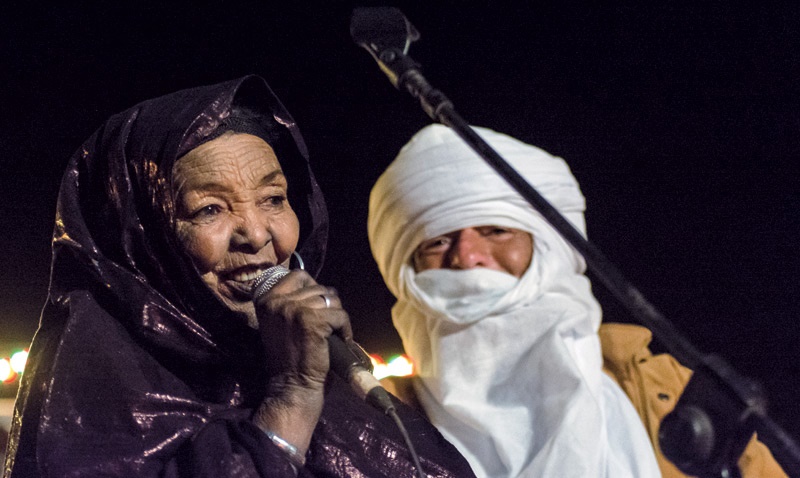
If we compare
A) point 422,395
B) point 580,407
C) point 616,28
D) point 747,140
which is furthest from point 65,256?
point 747,140

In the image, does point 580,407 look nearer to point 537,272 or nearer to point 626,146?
point 537,272

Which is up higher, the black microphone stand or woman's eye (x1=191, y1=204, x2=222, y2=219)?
woman's eye (x1=191, y1=204, x2=222, y2=219)

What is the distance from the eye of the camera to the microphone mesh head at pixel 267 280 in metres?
1.96

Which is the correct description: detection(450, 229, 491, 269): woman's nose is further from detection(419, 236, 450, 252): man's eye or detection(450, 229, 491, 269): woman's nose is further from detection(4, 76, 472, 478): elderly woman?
detection(4, 76, 472, 478): elderly woman

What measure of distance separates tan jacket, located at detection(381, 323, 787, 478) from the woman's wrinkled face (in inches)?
16.8

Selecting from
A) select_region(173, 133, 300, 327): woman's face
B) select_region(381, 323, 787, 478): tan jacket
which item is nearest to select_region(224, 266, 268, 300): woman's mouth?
select_region(173, 133, 300, 327): woman's face

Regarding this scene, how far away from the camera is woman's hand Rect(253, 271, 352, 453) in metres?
1.83

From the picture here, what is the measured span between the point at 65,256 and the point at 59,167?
4.61 feet

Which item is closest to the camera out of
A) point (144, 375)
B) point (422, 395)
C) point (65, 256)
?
point (144, 375)

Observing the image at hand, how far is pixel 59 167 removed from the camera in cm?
338

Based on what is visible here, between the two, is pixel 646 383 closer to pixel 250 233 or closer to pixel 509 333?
pixel 509 333

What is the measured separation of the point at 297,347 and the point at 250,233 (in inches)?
16.3

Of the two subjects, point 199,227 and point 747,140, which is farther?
point 747,140

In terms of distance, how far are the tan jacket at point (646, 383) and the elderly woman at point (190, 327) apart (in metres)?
0.79
